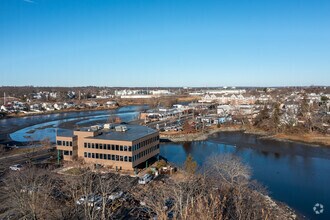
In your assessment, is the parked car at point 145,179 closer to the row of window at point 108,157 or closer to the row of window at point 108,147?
the row of window at point 108,157

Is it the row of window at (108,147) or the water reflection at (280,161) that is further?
the row of window at (108,147)

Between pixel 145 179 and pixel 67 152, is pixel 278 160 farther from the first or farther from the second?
pixel 67 152

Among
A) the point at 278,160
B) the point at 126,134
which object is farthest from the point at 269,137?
the point at 126,134

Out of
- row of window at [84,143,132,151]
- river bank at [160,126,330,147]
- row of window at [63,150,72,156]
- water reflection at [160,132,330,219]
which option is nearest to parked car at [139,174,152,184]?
row of window at [84,143,132,151]

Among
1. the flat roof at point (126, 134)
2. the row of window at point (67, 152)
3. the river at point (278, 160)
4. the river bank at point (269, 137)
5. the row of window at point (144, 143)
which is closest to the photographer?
the river at point (278, 160)

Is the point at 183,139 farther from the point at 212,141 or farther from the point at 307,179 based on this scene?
the point at 307,179

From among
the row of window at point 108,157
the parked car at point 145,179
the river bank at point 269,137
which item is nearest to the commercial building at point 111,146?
the row of window at point 108,157
